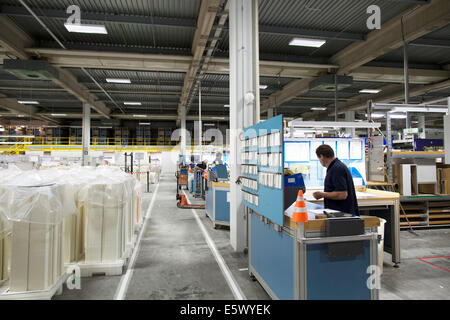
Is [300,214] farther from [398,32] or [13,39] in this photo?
[13,39]

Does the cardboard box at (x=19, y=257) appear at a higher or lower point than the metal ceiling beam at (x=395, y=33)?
lower

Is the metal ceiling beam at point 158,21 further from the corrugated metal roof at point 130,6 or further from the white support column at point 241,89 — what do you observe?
the white support column at point 241,89

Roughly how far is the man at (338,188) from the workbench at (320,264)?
0.60m

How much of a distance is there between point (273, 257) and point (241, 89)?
2.85 meters

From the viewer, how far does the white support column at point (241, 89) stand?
4512mm

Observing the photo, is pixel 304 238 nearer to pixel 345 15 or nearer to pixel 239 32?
pixel 239 32

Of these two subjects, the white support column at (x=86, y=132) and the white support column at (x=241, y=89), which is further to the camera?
the white support column at (x=86, y=132)

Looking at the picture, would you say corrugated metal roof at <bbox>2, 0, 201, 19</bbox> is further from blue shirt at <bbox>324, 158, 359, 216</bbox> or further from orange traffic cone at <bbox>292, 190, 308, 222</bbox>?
orange traffic cone at <bbox>292, 190, 308, 222</bbox>

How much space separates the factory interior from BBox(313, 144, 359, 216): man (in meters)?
0.01

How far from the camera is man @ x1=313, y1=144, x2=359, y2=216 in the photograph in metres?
2.97

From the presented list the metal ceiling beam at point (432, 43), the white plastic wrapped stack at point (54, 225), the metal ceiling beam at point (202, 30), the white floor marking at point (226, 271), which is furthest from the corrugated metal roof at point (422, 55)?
the white plastic wrapped stack at point (54, 225)

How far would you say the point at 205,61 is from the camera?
912cm
